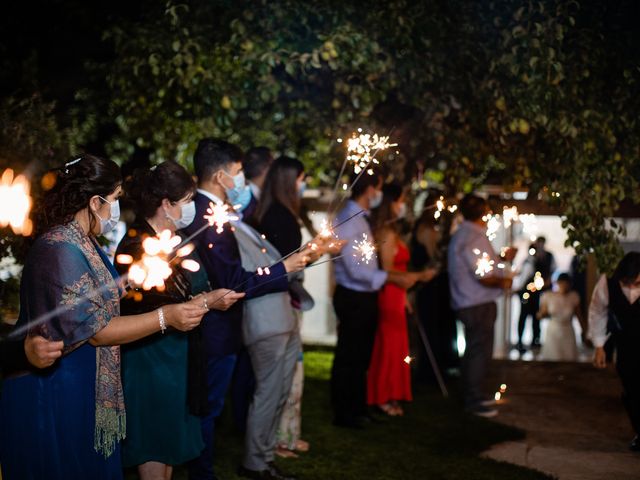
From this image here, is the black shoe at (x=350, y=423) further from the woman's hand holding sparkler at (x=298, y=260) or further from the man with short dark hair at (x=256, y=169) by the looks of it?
the woman's hand holding sparkler at (x=298, y=260)

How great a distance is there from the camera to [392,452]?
22.6 feet

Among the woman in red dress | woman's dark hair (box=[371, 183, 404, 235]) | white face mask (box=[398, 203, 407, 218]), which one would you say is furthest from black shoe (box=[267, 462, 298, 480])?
white face mask (box=[398, 203, 407, 218])

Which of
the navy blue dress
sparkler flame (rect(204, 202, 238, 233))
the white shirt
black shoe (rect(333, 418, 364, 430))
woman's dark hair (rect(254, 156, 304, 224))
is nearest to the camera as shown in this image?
the navy blue dress

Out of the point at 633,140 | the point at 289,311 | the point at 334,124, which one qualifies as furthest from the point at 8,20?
the point at 633,140

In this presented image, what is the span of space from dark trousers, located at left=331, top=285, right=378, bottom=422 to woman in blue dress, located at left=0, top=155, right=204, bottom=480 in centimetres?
393

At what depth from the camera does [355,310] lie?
7512 mm

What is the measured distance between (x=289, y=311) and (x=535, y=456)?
2.54 metres

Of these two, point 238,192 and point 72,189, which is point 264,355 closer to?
point 238,192

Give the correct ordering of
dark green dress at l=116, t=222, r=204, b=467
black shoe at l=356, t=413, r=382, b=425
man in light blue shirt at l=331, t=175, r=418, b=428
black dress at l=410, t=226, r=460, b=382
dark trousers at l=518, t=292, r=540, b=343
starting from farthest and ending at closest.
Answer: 1. dark trousers at l=518, t=292, r=540, b=343
2. black dress at l=410, t=226, r=460, b=382
3. black shoe at l=356, t=413, r=382, b=425
4. man in light blue shirt at l=331, t=175, r=418, b=428
5. dark green dress at l=116, t=222, r=204, b=467

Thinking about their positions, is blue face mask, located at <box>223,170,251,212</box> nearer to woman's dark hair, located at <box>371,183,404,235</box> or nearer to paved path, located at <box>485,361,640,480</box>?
woman's dark hair, located at <box>371,183,404,235</box>

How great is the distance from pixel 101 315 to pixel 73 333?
16 cm

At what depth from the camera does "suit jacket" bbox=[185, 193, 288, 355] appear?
5105mm

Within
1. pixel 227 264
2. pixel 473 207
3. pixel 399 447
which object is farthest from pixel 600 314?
pixel 227 264

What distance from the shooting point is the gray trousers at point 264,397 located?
5629mm
